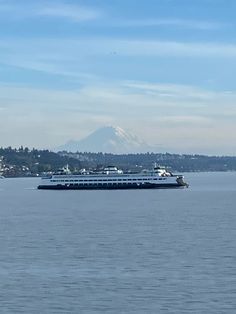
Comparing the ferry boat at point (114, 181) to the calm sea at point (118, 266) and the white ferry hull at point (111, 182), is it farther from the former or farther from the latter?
the calm sea at point (118, 266)

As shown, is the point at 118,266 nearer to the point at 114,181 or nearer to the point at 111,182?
the point at 114,181

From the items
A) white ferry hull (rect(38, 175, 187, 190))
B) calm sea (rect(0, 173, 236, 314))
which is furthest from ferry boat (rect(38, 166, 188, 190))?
calm sea (rect(0, 173, 236, 314))

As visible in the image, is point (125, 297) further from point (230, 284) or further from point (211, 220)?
point (211, 220)

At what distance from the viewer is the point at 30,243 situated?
47875 millimetres

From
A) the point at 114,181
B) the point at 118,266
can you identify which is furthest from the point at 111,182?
the point at 118,266

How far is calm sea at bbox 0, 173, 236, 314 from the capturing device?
30.6m

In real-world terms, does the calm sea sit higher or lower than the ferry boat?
lower

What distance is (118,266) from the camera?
3819 cm

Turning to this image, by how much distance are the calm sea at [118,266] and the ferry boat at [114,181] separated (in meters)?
70.0

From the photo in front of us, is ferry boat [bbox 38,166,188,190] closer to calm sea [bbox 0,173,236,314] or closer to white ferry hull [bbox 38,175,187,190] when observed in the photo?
white ferry hull [bbox 38,175,187,190]

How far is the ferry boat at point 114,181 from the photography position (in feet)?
446

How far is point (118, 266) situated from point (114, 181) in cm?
9857

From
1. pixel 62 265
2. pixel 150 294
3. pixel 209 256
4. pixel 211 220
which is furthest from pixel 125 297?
pixel 211 220

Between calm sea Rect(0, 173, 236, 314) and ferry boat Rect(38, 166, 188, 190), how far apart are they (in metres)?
70.0
